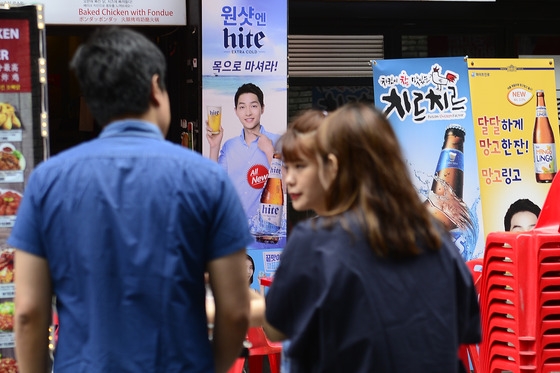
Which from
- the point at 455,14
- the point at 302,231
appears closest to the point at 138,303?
the point at 302,231

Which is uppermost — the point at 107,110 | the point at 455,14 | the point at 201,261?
the point at 455,14

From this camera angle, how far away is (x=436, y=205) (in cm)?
790

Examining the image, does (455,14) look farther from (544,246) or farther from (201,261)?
(201,261)

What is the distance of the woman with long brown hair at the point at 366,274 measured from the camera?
102 inches

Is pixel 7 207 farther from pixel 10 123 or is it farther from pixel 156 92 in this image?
pixel 156 92

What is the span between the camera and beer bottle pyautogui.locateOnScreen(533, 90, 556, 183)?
8.07 meters

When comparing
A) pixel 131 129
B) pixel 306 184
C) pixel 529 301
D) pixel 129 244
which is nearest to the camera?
pixel 129 244

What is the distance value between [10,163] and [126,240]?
273cm

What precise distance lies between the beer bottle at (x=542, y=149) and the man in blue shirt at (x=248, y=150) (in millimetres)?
2098

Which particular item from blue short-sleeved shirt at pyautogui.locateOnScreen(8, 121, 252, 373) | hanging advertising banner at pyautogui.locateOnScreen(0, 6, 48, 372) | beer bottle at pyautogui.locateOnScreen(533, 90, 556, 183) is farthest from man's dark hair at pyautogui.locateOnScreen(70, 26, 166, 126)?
beer bottle at pyautogui.locateOnScreen(533, 90, 556, 183)

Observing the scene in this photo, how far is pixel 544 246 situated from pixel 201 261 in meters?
3.34

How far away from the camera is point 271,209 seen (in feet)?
25.2

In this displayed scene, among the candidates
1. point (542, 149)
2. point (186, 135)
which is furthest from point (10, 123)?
point (542, 149)

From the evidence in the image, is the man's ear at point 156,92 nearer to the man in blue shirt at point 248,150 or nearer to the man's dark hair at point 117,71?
the man's dark hair at point 117,71
